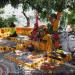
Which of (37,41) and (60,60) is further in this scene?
(37,41)

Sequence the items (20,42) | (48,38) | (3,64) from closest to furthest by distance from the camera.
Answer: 1. (3,64)
2. (48,38)
3. (20,42)

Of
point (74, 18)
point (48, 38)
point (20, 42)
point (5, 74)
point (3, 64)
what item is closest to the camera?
point (5, 74)

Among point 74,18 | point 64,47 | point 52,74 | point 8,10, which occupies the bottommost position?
point 52,74

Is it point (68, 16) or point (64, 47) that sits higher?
point (68, 16)

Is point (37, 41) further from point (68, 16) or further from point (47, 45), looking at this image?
point (68, 16)

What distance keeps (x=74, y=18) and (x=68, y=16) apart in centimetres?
66

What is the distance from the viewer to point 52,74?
40.9 ft

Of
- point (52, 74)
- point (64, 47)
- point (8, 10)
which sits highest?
point (8, 10)

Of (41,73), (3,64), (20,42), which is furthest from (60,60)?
(20,42)

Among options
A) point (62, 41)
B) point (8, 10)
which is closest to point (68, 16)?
point (62, 41)

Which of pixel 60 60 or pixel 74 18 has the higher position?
pixel 74 18

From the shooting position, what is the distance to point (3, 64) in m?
14.0

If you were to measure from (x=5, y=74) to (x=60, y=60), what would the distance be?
11.8 feet

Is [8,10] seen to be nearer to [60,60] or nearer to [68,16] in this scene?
[68,16]
